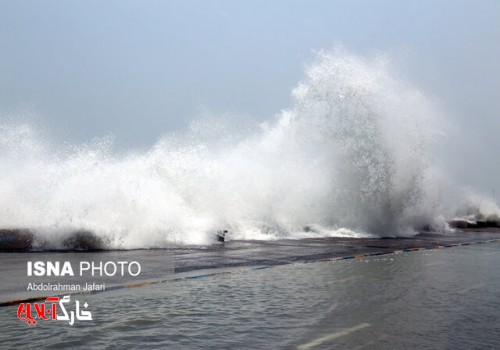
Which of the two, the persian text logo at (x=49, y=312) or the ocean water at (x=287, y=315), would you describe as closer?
the ocean water at (x=287, y=315)

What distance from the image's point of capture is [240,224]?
21.1 meters

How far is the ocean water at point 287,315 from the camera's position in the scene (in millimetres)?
4609

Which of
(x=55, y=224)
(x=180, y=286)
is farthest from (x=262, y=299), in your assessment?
(x=55, y=224)

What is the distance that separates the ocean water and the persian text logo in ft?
0.38

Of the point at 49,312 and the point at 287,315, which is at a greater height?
the point at 49,312

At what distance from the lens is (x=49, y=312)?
571 cm

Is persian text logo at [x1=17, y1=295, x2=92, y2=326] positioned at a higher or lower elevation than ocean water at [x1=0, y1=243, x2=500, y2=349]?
higher

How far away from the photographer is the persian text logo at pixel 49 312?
542 centimetres

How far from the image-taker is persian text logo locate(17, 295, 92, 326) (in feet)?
17.8

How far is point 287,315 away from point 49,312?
9.50 feet

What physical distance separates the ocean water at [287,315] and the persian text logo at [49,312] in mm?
117

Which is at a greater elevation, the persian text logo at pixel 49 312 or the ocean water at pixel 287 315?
the persian text logo at pixel 49 312

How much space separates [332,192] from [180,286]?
63.0 ft

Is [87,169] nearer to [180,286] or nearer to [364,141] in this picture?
[180,286]
